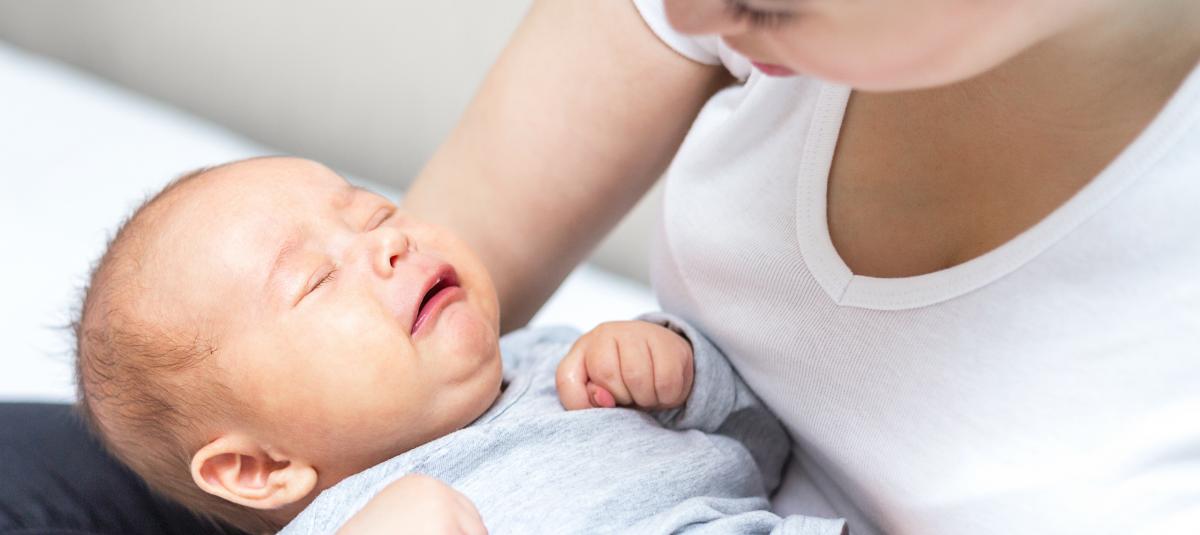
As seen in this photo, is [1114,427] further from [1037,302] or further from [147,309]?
[147,309]

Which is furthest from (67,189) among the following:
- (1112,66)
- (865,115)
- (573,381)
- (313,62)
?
(1112,66)

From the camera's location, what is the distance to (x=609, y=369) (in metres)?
0.82

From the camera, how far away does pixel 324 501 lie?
29.6 inches

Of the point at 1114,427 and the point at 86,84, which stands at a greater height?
the point at 1114,427

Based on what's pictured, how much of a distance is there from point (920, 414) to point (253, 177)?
485mm

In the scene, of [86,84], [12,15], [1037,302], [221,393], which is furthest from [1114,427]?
[12,15]

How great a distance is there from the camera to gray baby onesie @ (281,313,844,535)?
0.73 m

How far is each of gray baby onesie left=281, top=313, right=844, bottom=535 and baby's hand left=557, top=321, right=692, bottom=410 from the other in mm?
12

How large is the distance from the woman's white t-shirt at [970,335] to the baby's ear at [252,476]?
31cm

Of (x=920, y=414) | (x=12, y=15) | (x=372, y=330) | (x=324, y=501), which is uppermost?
(x=920, y=414)

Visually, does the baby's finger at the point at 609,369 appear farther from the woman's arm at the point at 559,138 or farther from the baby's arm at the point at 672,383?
the woman's arm at the point at 559,138

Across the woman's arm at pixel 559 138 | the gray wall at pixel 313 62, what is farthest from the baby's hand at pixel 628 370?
the gray wall at pixel 313 62

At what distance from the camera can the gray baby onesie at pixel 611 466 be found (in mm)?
729

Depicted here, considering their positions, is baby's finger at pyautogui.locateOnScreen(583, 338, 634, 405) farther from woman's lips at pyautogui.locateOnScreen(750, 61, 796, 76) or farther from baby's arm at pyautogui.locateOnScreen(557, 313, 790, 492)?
woman's lips at pyautogui.locateOnScreen(750, 61, 796, 76)
